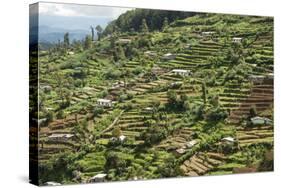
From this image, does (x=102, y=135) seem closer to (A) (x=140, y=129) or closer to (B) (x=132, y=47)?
(A) (x=140, y=129)

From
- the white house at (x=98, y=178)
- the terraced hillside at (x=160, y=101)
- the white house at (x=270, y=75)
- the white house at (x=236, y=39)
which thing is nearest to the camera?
the terraced hillside at (x=160, y=101)

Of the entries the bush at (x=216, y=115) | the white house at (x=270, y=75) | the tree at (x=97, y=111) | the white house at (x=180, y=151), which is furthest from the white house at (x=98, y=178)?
the white house at (x=270, y=75)

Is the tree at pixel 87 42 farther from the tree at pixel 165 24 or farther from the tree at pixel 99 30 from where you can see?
the tree at pixel 165 24

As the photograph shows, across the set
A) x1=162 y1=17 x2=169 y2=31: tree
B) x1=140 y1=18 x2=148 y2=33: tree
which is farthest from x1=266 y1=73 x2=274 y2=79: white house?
x1=140 y1=18 x2=148 y2=33: tree

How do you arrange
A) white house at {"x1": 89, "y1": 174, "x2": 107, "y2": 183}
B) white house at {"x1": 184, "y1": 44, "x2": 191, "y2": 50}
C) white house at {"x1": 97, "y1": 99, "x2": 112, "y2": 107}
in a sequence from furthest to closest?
white house at {"x1": 184, "y1": 44, "x2": 191, "y2": 50} < white house at {"x1": 97, "y1": 99, "x2": 112, "y2": 107} < white house at {"x1": 89, "y1": 174, "x2": 107, "y2": 183}

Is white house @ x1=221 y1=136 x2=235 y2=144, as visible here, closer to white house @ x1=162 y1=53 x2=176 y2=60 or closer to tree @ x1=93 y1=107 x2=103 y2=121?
white house @ x1=162 y1=53 x2=176 y2=60

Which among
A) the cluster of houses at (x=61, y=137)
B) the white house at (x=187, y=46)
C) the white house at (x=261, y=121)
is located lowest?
the cluster of houses at (x=61, y=137)

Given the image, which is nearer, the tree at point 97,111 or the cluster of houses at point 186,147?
the tree at point 97,111

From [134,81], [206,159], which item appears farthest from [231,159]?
[134,81]

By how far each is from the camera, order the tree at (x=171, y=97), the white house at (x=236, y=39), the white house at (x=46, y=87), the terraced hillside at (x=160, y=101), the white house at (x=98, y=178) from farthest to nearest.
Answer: the white house at (x=236, y=39), the tree at (x=171, y=97), the white house at (x=98, y=178), the terraced hillside at (x=160, y=101), the white house at (x=46, y=87)
